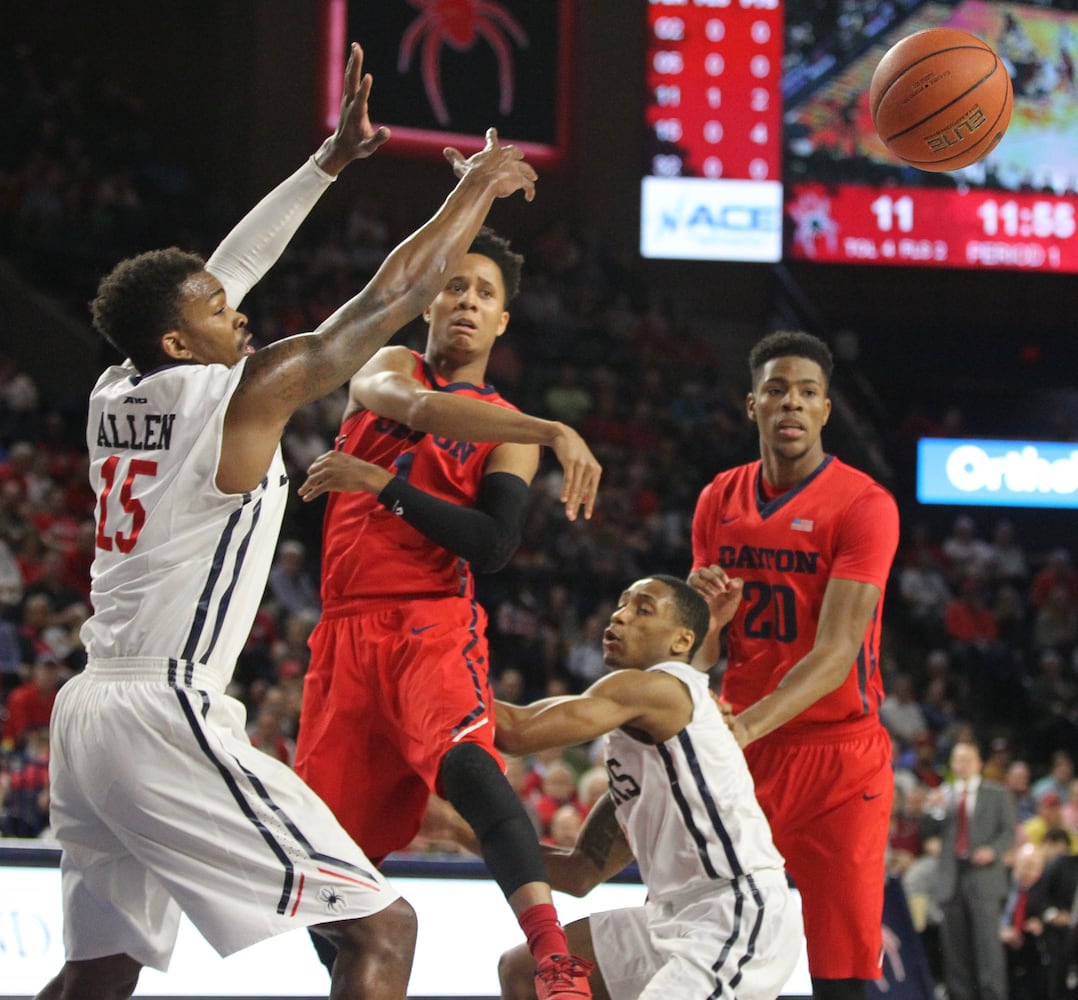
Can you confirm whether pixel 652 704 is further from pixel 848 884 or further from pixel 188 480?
pixel 188 480

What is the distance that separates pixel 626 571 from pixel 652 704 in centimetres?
951

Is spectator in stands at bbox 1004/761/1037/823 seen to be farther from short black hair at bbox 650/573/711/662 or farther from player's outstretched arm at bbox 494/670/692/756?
player's outstretched arm at bbox 494/670/692/756

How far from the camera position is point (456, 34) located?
56.0 feet

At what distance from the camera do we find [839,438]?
677 inches

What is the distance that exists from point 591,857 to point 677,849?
1.58 feet

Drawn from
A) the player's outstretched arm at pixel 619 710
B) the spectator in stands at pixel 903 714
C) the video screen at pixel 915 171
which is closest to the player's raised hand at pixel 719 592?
the player's outstretched arm at pixel 619 710

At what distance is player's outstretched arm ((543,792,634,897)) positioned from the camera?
163 inches

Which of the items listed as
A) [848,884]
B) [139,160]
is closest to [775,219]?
[139,160]

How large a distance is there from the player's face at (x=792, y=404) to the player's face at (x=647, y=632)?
656 millimetres

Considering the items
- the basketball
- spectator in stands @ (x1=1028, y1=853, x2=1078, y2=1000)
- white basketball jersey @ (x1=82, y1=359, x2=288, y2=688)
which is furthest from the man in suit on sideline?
white basketball jersey @ (x1=82, y1=359, x2=288, y2=688)

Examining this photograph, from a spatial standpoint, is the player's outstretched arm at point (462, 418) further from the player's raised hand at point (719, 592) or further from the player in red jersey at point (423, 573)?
the player's raised hand at point (719, 592)

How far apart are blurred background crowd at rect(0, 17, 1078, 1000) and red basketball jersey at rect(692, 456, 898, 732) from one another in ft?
13.2

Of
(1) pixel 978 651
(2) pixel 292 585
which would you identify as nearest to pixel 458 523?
(2) pixel 292 585

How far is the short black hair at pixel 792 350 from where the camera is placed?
4359mm
